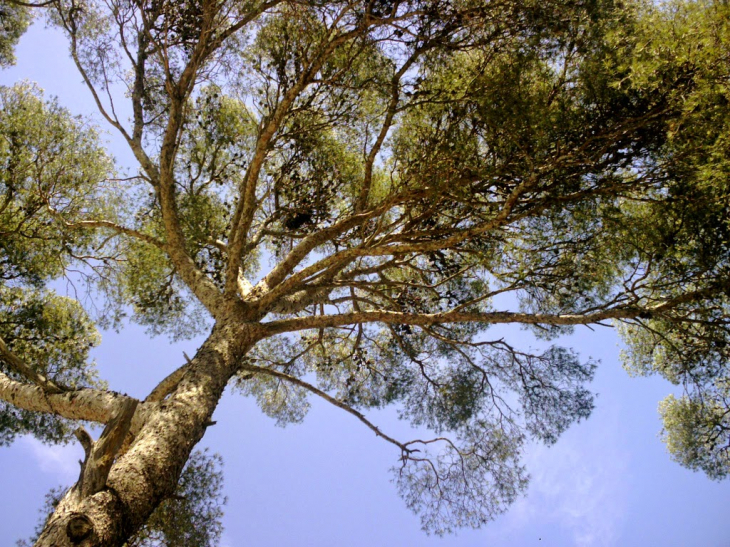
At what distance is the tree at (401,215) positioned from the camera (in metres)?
3.96

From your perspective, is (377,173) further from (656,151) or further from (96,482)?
(96,482)

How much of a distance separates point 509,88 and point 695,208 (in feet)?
6.32

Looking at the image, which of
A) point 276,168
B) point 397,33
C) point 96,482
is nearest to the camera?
point 96,482

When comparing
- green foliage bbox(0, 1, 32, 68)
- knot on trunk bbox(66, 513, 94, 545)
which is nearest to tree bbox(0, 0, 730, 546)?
knot on trunk bbox(66, 513, 94, 545)

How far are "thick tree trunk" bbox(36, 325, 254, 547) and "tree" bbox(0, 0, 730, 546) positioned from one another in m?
0.02

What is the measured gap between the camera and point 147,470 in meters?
3.09

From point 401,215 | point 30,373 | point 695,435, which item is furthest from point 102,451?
point 695,435

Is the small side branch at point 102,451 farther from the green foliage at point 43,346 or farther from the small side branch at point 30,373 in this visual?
the green foliage at point 43,346

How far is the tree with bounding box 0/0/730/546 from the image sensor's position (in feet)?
13.0

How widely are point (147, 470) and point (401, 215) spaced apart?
12.7 ft

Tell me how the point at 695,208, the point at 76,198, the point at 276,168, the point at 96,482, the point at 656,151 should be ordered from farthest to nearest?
the point at 276,168
the point at 76,198
the point at 656,151
the point at 695,208
the point at 96,482

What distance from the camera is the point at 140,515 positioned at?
292cm

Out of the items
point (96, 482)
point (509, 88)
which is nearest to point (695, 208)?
point (509, 88)

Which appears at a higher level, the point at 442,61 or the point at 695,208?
the point at 442,61
